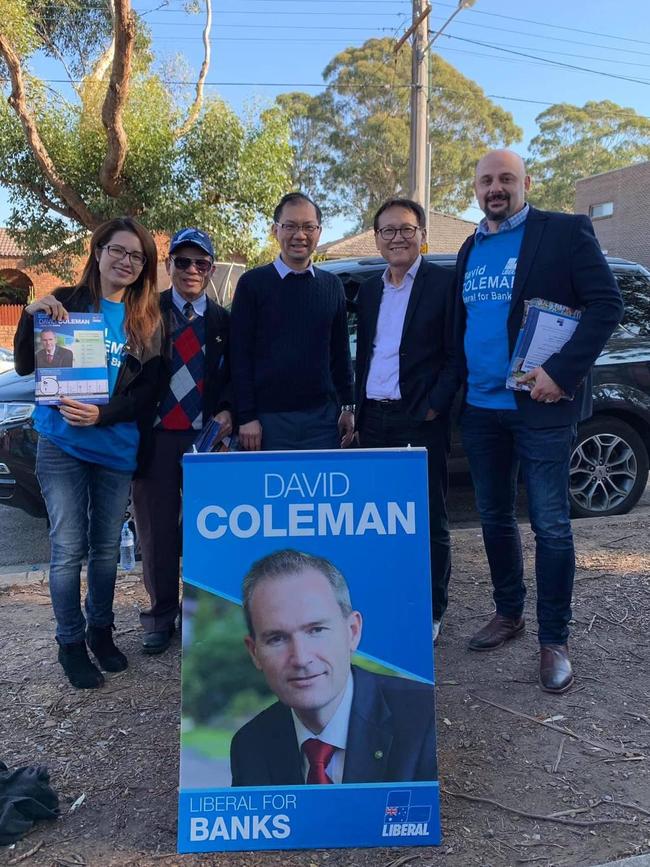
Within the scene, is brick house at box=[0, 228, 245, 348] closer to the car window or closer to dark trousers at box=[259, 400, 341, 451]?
the car window

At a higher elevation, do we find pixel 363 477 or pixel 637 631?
pixel 363 477

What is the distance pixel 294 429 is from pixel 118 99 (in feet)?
41.0

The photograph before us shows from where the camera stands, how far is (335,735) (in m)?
2.20

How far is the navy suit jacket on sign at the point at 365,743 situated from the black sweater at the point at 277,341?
1376 millimetres

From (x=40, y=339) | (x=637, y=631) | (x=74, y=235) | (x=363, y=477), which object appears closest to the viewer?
(x=363, y=477)

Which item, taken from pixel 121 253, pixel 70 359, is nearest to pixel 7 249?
pixel 121 253

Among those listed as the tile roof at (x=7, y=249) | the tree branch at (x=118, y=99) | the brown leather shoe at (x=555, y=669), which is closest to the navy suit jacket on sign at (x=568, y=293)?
the brown leather shoe at (x=555, y=669)

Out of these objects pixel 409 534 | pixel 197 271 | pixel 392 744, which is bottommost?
pixel 392 744

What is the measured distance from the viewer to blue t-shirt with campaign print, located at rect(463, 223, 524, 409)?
3084 millimetres

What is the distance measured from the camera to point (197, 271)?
126 inches

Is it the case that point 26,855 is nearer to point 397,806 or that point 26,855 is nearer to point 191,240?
point 397,806

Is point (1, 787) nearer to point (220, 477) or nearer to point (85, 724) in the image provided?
point (85, 724)

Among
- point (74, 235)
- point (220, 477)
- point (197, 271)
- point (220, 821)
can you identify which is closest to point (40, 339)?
point (197, 271)

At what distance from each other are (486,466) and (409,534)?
1086 mm
